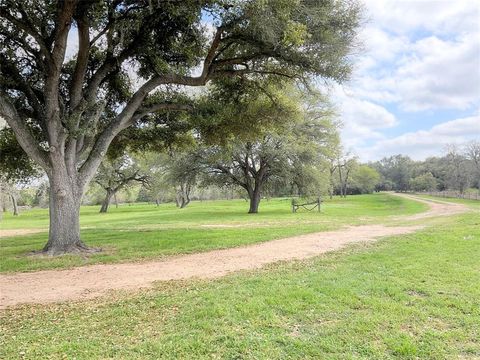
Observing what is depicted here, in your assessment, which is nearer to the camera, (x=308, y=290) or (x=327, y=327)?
(x=327, y=327)

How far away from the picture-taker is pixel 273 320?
4.77m

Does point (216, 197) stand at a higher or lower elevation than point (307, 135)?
lower

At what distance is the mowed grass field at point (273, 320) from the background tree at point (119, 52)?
5.59 metres

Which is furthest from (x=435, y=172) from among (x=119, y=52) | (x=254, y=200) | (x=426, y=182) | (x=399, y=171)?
(x=119, y=52)

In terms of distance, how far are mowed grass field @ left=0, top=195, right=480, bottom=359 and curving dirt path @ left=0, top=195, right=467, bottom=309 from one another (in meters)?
0.65

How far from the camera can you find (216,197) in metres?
81.0

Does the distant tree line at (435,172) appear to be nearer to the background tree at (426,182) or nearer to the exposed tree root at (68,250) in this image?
the background tree at (426,182)

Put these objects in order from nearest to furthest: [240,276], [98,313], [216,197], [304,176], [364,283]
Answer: [98,313] < [364,283] < [240,276] < [304,176] < [216,197]

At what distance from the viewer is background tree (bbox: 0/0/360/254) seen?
9.51 meters

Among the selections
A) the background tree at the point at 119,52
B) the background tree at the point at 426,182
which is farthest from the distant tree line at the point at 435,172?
the background tree at the point at 119,52

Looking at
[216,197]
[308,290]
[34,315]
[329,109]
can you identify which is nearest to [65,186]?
[34,315]

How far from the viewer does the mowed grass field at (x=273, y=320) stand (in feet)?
13.1

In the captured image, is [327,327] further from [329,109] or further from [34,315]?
[329,109]

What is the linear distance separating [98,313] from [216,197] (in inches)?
2987
